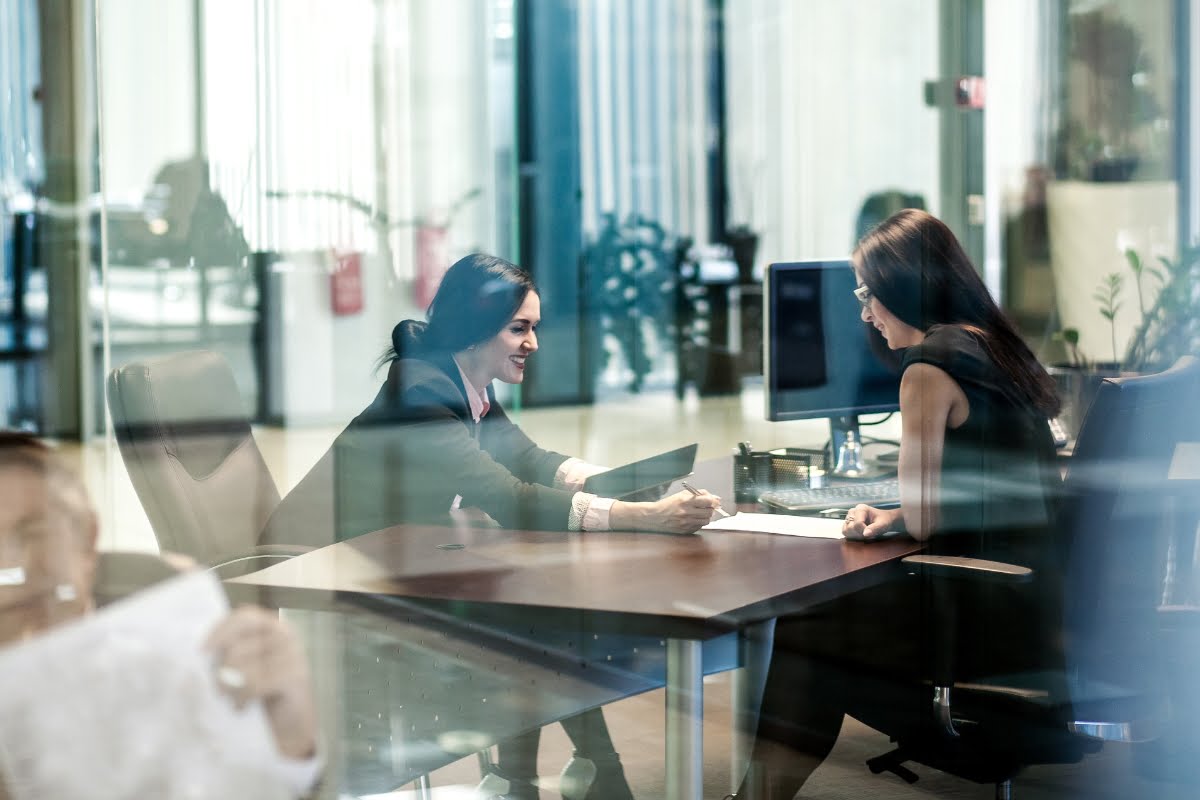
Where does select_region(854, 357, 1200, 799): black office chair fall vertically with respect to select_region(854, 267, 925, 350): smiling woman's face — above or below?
below

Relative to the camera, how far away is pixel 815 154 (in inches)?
223

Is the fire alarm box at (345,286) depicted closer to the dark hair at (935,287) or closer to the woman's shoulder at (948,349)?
the dark hair at (935,287)

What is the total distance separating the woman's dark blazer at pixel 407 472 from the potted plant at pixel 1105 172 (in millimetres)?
1136

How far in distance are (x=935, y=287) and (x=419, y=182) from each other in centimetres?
181

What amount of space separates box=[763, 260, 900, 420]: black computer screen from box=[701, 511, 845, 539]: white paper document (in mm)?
550

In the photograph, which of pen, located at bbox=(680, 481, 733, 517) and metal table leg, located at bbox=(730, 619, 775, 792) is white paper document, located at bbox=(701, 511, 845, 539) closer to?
pen, located at bbox=(680, 481, 733, 517)

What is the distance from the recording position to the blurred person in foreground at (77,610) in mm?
1549

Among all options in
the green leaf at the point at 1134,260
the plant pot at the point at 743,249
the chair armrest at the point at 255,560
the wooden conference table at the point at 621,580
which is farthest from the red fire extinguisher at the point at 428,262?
the plant pot at the point at 743,249

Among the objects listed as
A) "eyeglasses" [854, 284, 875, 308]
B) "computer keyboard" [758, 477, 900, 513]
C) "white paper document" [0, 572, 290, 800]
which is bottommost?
"white paper document" [0, 572, 290, 800]

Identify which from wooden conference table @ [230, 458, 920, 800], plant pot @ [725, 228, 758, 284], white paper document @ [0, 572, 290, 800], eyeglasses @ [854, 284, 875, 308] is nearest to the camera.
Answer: white paper document @ [0, 572, 290, 800]

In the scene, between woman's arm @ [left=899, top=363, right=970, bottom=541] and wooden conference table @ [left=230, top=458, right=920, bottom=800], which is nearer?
wooden conference table @ [left=230, top=458, right=920, bottom=800]

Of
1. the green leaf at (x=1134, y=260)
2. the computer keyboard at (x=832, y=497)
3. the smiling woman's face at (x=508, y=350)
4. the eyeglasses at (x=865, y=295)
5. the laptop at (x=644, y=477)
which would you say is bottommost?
the computer keyboard at (x=832, y=497)

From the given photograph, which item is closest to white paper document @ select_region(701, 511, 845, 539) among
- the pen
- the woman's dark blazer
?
the pen

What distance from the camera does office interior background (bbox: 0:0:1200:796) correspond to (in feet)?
7.10
